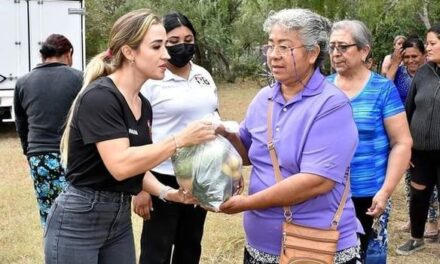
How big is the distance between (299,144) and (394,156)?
1141 millimetres

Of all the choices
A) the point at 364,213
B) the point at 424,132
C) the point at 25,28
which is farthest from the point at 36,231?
the point at 25,28

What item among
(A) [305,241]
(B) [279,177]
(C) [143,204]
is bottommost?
(C) [143,204]

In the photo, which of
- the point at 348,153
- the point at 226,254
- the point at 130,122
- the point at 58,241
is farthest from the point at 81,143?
the point at 226,254

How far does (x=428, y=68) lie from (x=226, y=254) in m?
2.29

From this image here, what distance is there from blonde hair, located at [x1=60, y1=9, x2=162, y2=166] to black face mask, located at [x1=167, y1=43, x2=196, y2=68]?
2.77ft

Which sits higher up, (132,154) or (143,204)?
(132,154)

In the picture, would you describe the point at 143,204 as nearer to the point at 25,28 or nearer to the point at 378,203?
the point at 378,203

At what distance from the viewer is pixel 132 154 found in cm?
226

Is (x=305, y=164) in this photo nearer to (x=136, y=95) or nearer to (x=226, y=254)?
(x=136, y=95)

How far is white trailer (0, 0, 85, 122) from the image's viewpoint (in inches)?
393

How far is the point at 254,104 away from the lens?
2553 millimetres

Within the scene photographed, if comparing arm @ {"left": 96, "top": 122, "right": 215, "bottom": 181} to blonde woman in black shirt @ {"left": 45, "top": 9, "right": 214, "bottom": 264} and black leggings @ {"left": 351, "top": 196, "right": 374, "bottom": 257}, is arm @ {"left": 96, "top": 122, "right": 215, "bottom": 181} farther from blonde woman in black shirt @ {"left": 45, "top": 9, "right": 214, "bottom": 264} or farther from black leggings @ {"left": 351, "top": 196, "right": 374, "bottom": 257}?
black leggings @ {"left": 351, "top": 196, "right": 374, "bottom": 257}

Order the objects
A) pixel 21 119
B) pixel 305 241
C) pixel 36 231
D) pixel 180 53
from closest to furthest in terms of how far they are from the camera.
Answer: pixel 305 241
pixel 180 53
pixel 21 119
pixel 36 231

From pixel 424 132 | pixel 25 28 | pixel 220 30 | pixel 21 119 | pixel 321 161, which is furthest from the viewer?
pixel 220 30
